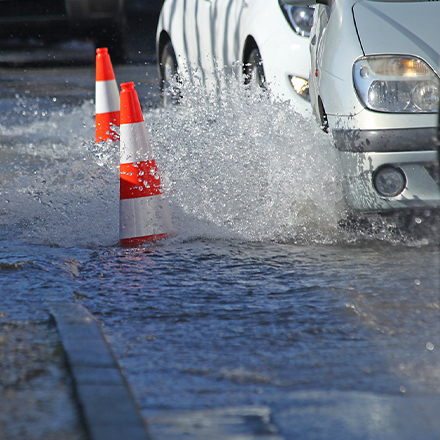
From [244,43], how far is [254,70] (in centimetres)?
26

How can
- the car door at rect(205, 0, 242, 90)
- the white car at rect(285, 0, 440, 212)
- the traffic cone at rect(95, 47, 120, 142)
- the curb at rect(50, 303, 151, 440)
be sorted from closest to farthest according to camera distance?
the curb at rect(50, 303, 151, 440), the white car at rect(285, 0, 440, 212), the car door at rect(205, 0, 242, 90), the traffic cone at rect(95, 47, 120, 142)

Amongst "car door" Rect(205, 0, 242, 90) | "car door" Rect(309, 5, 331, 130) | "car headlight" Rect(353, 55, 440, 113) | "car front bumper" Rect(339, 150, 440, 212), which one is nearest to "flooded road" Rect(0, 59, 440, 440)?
"car door" Rect(309, 5, 331, 130)

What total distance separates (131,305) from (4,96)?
28.1ft

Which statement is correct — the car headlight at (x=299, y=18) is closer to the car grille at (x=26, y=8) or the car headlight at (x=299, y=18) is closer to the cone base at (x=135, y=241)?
the cone base at (x=135, y=241)

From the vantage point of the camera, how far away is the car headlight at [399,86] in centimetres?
360

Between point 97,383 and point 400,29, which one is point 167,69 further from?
point 97,383

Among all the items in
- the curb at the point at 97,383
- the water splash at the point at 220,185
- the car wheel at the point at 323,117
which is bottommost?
the curb at the point at 97,383

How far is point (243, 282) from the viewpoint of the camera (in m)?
3.30

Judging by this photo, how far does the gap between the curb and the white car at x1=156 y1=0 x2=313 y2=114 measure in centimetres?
252

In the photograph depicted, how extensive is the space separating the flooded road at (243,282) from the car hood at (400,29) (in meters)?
0.59

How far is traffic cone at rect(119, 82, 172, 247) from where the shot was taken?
4.04 meters

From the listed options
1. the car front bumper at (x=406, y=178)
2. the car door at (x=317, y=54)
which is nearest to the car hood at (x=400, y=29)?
the car door at (x=317, y=54)

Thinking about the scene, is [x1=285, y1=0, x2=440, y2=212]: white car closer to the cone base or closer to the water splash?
the water splash

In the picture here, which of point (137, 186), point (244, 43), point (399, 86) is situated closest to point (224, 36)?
point (244, 43)
